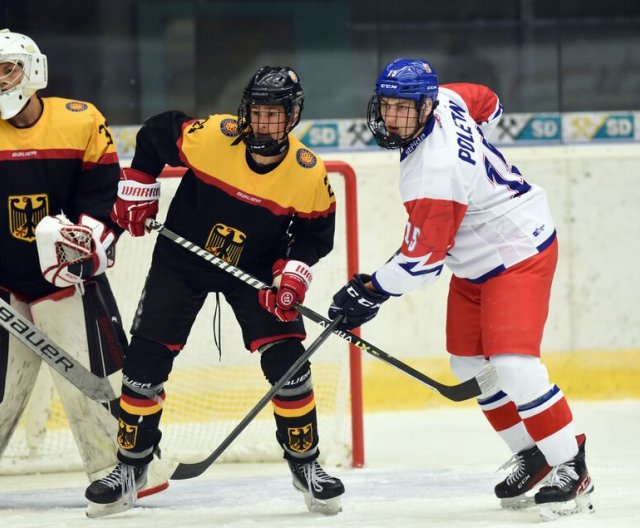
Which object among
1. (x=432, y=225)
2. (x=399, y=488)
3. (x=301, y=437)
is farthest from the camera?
(x=399, y=488)

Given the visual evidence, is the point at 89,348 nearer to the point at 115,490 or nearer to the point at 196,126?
the point at 115,490

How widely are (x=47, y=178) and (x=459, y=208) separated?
1.10m

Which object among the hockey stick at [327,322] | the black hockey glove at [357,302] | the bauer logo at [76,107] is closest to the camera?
the black hockey glove at [357,302]

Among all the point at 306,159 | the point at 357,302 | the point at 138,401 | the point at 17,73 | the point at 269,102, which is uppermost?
the point at 17,73

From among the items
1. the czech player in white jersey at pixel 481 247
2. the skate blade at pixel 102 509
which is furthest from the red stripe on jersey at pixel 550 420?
the skate blade at pixel 102 509

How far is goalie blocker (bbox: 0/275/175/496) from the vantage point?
3834 mm

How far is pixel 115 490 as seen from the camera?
3.64m

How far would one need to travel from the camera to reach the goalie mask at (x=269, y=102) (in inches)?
138

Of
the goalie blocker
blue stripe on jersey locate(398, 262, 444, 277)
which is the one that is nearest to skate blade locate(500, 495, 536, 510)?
blue stripe on jersey locate(398, 262, 444, 277)

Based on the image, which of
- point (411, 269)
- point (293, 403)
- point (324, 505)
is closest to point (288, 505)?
point (324, 505)

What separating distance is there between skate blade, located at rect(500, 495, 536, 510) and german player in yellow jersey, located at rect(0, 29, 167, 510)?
2.98 ft

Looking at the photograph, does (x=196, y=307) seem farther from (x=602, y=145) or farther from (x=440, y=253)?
(x=602, y=145)

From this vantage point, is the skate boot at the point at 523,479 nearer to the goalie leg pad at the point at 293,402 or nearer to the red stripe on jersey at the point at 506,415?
the red stripe on jersey at the point at 506,415

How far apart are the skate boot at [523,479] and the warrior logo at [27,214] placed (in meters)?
1.37
